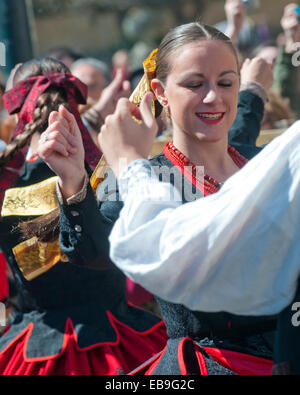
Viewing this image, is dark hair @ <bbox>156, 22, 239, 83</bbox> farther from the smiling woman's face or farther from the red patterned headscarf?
the red patterned headscarf

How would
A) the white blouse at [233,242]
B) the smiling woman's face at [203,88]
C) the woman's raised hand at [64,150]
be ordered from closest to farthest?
1. the white blouse at [233,242]
2. the woman's raised hand at [64,150]
3. the smiling woman's face at [203,88]

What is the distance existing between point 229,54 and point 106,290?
3.94 ft

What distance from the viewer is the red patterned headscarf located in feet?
7.89

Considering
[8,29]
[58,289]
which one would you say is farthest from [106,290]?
[8,29]

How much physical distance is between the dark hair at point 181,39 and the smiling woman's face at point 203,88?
0.02 meters

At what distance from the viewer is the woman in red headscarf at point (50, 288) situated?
240 centimetres

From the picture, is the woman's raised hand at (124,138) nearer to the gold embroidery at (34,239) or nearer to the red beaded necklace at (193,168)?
the red beaded necklace at (193,168)

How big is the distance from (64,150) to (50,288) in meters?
1.07

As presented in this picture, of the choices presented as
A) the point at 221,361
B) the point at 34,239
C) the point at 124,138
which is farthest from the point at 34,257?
the point at 124,138

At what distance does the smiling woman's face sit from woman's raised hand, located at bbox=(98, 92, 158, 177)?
1.23 ft

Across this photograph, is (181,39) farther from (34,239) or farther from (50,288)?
(50,288)

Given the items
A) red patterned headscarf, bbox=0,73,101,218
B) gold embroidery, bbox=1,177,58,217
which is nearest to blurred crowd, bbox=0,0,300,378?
red patterned headscarf, bbox=0,73,101,218

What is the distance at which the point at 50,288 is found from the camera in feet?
8.42

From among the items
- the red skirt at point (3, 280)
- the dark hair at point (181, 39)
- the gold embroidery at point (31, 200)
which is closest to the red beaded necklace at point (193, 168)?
the dark hair at point (181, 39)
